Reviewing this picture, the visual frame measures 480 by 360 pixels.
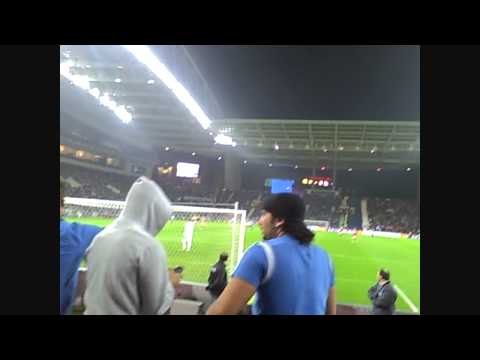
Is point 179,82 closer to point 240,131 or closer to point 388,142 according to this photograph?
point 240,131

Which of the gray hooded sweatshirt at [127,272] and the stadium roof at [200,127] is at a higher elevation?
the stadium roof at [200,127]

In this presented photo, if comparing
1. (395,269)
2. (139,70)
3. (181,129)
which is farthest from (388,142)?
(395,269)

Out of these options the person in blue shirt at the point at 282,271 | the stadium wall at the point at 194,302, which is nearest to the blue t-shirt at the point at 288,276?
the person in blue shirt at the point at 282,271

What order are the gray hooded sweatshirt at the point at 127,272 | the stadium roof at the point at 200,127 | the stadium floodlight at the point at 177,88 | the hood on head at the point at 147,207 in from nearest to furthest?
the gray hooded sweatshirt at the point at 127,272 < the hood on head at the point at 147,207 < the stadium floodlight at the point at 177,88 < the stadium roof at the point at 200,127

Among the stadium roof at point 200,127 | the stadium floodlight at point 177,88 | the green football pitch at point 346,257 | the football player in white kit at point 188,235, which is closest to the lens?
the stadium floodlight at point 177,88

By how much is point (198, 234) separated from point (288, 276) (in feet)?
17.5

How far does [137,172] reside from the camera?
3.85 m

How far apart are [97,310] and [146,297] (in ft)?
0.63

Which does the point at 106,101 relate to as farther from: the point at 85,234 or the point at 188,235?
the point at 85,234

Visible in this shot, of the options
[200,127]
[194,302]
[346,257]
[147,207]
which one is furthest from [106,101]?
[346,257]

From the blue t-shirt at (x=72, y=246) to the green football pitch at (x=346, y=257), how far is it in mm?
1133

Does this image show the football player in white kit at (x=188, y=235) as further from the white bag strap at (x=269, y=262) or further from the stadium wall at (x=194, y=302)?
the white bag strap at (x=269, y=262)

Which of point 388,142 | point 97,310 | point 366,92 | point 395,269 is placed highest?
point 366,92

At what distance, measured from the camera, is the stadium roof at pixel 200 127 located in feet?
13.2
